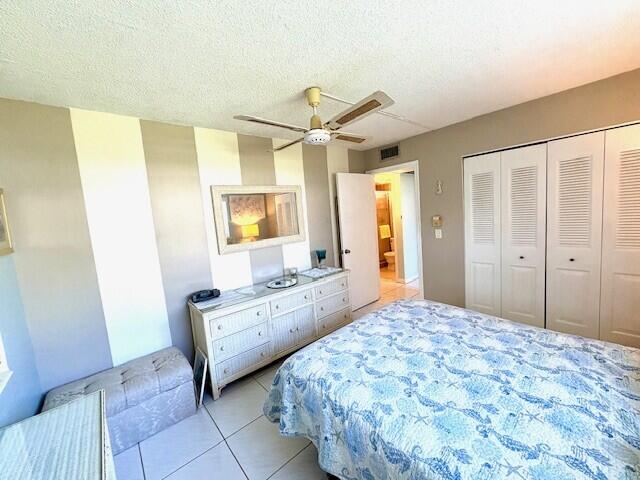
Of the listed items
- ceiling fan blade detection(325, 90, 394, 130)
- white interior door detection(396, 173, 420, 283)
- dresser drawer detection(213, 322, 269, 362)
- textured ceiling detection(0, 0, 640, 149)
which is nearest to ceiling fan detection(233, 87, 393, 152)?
ceiling fan blade detection(325, 90, 394, 130)

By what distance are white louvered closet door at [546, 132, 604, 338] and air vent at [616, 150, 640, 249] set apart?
12cm

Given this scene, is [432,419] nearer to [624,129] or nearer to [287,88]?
[287,88]

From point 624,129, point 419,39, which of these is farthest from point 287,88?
point 624,129

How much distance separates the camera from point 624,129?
2100 millimetres

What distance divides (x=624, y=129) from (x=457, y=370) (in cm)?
242

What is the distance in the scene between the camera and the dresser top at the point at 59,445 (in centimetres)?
93

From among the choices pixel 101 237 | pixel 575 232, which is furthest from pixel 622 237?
pixel 101 237

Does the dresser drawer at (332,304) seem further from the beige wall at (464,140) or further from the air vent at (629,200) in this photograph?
the air vent at (629,200)

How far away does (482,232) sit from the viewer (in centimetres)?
295

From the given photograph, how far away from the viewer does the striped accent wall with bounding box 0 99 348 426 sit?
1.76 meters

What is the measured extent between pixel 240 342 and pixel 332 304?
114cm

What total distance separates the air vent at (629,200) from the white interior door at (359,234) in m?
2.49

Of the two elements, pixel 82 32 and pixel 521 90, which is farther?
pixel 521 90

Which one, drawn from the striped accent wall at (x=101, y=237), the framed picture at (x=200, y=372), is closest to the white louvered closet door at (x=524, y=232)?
the striped accent wall at (x=101, y=237)
